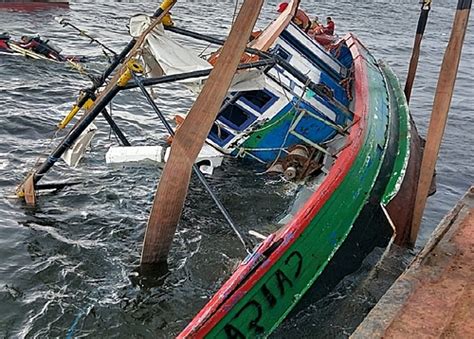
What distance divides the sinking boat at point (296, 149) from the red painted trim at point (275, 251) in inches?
0.4

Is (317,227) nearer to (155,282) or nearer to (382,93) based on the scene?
(155,282)

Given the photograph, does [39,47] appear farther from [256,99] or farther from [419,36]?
[419,36]

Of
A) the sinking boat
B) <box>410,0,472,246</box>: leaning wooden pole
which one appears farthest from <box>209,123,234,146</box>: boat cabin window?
<box>410,0,472,246</box>: leaning wooden pole

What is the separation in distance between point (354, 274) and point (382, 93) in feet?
13.1

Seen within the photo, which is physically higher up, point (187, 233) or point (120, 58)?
point (120, 58)

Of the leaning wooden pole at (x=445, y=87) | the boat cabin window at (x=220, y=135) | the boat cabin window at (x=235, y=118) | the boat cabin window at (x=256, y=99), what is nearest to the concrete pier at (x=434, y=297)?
the leaning wooden pole at (x=445, y=87)

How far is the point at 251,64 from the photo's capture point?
7.89 m

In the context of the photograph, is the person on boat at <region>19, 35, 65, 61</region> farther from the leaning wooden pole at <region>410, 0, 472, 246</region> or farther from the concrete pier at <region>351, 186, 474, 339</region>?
the concrete pier at <region>351, 186, 474, 339</region>

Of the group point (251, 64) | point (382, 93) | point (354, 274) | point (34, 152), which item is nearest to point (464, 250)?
point (354, 274)

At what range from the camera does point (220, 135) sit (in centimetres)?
1069

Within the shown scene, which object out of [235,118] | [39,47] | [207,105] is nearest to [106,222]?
[235,118]

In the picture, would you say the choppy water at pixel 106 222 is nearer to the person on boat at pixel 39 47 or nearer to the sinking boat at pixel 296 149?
the person on boat at pixel 39 47

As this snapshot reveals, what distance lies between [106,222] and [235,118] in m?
2.88

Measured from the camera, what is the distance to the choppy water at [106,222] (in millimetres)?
7125
